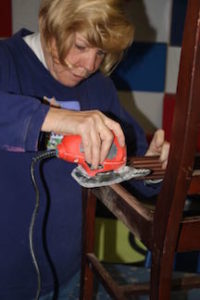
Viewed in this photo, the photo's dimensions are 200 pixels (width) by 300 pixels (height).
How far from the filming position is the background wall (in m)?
1.62

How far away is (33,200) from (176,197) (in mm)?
488

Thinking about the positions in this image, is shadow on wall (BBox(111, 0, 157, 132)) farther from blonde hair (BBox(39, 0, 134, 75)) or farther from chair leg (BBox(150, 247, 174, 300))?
chair leg (BBox(150, 247, 174, 300))

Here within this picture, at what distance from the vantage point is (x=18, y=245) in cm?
94

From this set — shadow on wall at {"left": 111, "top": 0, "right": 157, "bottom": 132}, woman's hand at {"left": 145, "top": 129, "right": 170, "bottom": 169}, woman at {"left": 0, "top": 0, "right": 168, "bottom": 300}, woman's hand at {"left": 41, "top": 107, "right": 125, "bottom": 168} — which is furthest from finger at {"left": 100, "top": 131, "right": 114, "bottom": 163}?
shadow on wall at {"left": 111, "top": 0, "right": 157, "bottom": 132}

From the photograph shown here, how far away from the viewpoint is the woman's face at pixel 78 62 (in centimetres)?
86

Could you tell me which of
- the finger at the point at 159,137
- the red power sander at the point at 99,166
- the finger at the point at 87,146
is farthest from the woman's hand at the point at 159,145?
the finger at the point at 87,146

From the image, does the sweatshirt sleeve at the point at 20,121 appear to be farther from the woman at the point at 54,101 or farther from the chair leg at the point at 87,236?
the chair leg at the point at 87,236

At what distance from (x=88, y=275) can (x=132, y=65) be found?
1.04m

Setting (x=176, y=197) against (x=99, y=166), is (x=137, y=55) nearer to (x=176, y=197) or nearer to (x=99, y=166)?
(x=99, y=166)

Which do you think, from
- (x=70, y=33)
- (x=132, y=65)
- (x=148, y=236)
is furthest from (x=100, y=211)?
(x=148, y=236)

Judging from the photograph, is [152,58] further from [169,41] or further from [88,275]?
[88,275]

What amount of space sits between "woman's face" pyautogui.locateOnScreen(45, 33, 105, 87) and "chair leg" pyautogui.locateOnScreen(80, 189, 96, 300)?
0.87 ft

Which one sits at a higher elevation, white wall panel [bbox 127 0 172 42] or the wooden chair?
white wall panel [bbox 127 0 172 42]

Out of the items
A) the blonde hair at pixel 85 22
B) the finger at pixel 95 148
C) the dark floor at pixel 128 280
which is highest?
the blonde hair at pixel 85 22
